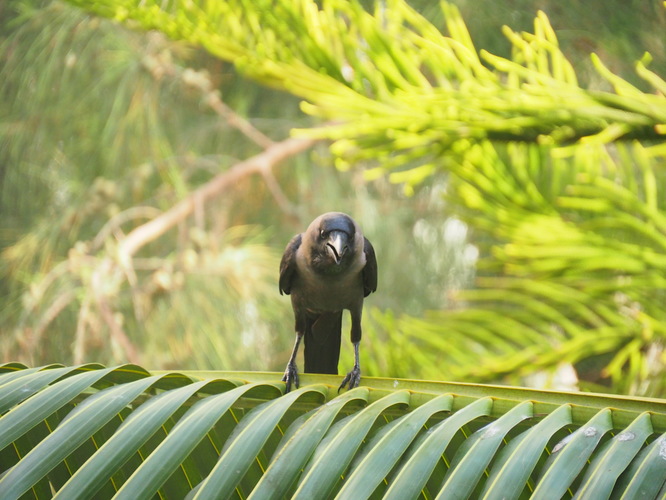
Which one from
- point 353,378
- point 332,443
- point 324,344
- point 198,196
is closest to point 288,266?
point 324,344

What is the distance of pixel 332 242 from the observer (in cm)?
191

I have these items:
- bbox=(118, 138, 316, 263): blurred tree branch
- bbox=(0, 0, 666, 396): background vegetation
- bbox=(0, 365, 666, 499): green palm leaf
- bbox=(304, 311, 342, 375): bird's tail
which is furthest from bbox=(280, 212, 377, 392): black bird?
bbox=(118, 138, 316, 263): blurred tree branch

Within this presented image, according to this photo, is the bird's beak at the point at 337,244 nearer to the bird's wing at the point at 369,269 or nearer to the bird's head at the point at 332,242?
the bird's head at the point at 332,242

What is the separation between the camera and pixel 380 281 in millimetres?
4156

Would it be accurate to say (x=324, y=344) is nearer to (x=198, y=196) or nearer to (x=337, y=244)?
(x=337, y=244)

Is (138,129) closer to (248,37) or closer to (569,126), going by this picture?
(248,37)

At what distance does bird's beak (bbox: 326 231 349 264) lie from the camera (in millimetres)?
1901

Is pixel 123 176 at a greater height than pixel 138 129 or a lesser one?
lesser

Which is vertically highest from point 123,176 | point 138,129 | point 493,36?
point 493,36

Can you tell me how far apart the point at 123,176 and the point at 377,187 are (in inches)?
54.6

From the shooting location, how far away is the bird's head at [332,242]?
1916 millimetres

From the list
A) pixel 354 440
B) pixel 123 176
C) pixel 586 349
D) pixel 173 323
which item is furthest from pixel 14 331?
pixel 354 440

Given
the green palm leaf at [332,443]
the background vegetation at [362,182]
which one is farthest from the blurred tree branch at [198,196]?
the green palm leaf at [332,443]

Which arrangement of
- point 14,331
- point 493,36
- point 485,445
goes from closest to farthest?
point 485,445
point 493,36
point 14,331
